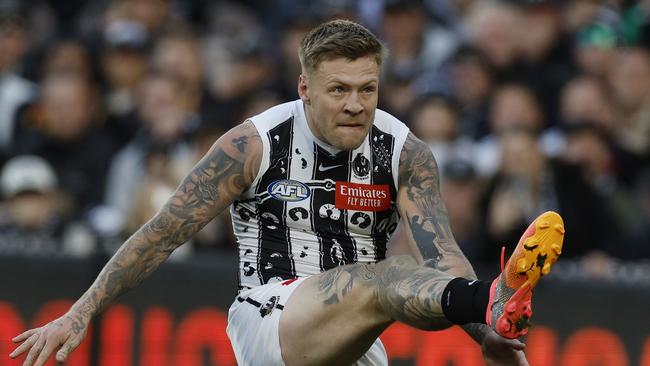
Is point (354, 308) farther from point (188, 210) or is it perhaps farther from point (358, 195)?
point (188, 210)

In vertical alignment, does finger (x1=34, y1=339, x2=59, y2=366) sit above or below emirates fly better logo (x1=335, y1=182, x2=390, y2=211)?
below

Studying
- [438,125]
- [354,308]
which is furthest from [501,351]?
[438,125]

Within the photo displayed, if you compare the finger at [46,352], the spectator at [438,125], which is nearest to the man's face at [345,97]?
the finger at [46,352]

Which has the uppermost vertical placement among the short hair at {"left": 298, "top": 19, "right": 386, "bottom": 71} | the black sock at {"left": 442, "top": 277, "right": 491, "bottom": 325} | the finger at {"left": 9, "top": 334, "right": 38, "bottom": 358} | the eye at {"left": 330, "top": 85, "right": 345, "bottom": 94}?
the short hair at {"left": 298, "top": 19, "right": 386, "bottom": 71}

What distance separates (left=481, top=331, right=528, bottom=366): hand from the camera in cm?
618

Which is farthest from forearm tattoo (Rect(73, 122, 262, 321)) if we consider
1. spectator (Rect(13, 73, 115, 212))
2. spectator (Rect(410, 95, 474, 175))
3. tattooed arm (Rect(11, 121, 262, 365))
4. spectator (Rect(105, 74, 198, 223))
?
spectator (Rect(13, 73, 115, 212))

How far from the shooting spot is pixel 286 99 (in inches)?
456

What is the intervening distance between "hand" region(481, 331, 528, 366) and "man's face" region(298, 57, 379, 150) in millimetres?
1130

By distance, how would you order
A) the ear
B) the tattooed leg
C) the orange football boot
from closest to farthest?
the orange football boot
the tattooed leg
the ear

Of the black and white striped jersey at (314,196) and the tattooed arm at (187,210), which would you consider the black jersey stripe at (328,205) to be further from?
the tattooed arm at (187,210)

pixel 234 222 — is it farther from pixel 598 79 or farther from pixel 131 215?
pixel 598 79

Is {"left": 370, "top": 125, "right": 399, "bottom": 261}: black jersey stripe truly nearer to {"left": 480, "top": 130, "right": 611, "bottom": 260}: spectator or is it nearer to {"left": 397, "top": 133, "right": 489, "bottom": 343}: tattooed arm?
{"left": 397, "top": 133, "right": 489, "bottom": 343}: tattooed arm

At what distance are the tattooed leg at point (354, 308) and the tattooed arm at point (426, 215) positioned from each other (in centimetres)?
47

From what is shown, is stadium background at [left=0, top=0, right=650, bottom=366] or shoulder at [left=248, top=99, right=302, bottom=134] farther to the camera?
stadium background at [left=0, top=0, right=650, bottom=366]
